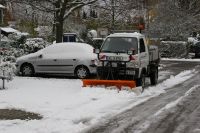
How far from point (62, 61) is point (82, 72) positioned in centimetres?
105

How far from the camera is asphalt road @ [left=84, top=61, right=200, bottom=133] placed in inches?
437

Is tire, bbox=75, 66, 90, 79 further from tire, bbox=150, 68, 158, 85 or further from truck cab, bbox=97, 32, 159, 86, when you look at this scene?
truck cab, bbox=97, 32, 159, 86

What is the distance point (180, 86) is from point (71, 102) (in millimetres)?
6725

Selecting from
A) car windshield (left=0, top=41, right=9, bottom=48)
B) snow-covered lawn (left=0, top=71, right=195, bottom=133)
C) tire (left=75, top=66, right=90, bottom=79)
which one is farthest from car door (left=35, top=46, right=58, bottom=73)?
car windshield (left=0, top=41, right=9, bottom=48)

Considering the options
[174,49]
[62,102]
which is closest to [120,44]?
[62,102]

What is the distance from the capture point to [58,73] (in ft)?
75.8

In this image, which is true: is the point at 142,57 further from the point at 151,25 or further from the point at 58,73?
the point at 151,25

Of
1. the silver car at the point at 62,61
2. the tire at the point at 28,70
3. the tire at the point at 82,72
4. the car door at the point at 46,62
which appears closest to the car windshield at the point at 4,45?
the tire at the point at 28,70

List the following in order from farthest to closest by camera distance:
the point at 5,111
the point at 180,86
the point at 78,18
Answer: the point at 78,18, the point at 180,86, the point at 5,111

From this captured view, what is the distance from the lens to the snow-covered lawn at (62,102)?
11.3 metres

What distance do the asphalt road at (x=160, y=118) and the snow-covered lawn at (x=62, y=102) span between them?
0.37 m

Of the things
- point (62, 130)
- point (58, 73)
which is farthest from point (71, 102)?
point (58, 73)

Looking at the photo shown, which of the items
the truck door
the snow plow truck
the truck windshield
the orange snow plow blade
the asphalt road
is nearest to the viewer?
the asphalt road

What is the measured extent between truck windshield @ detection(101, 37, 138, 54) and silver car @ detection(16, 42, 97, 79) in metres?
3.61
